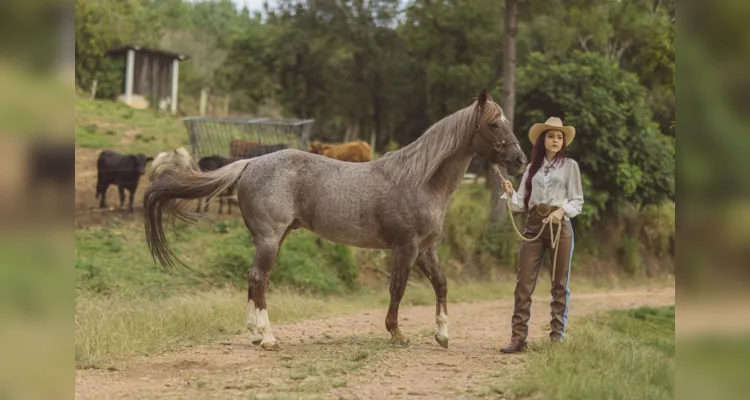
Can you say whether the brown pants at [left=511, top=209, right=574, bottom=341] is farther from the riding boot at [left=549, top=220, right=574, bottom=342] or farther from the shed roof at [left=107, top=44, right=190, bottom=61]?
the shed roof at [left=107, top=44, right=190, bottom=61]

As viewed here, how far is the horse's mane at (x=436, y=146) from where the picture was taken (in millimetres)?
6363

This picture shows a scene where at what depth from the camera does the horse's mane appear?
20.9 feet

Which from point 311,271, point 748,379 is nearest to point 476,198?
point 311,271

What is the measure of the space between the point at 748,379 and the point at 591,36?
1967 cm

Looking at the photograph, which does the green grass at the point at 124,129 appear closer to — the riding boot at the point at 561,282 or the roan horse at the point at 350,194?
the roan horse at the point at 350,194

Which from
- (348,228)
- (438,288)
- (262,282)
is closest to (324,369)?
(262,282)

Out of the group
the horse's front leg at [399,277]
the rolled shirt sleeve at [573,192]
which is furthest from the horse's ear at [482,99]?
the horse's front leg at [399,277]

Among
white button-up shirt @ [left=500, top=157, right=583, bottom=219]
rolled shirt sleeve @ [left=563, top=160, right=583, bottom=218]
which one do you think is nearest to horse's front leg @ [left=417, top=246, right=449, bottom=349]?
white button-up shirt @ [left=500, top=157, right=583, bottom=219]

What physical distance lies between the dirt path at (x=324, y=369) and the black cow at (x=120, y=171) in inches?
275

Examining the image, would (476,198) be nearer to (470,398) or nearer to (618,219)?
(618,219)

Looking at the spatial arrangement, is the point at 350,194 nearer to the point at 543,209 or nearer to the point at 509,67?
the point at 543,209

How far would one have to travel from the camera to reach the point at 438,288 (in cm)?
673

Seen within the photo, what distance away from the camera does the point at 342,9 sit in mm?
26000

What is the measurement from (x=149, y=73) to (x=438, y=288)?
23593 millimetres
